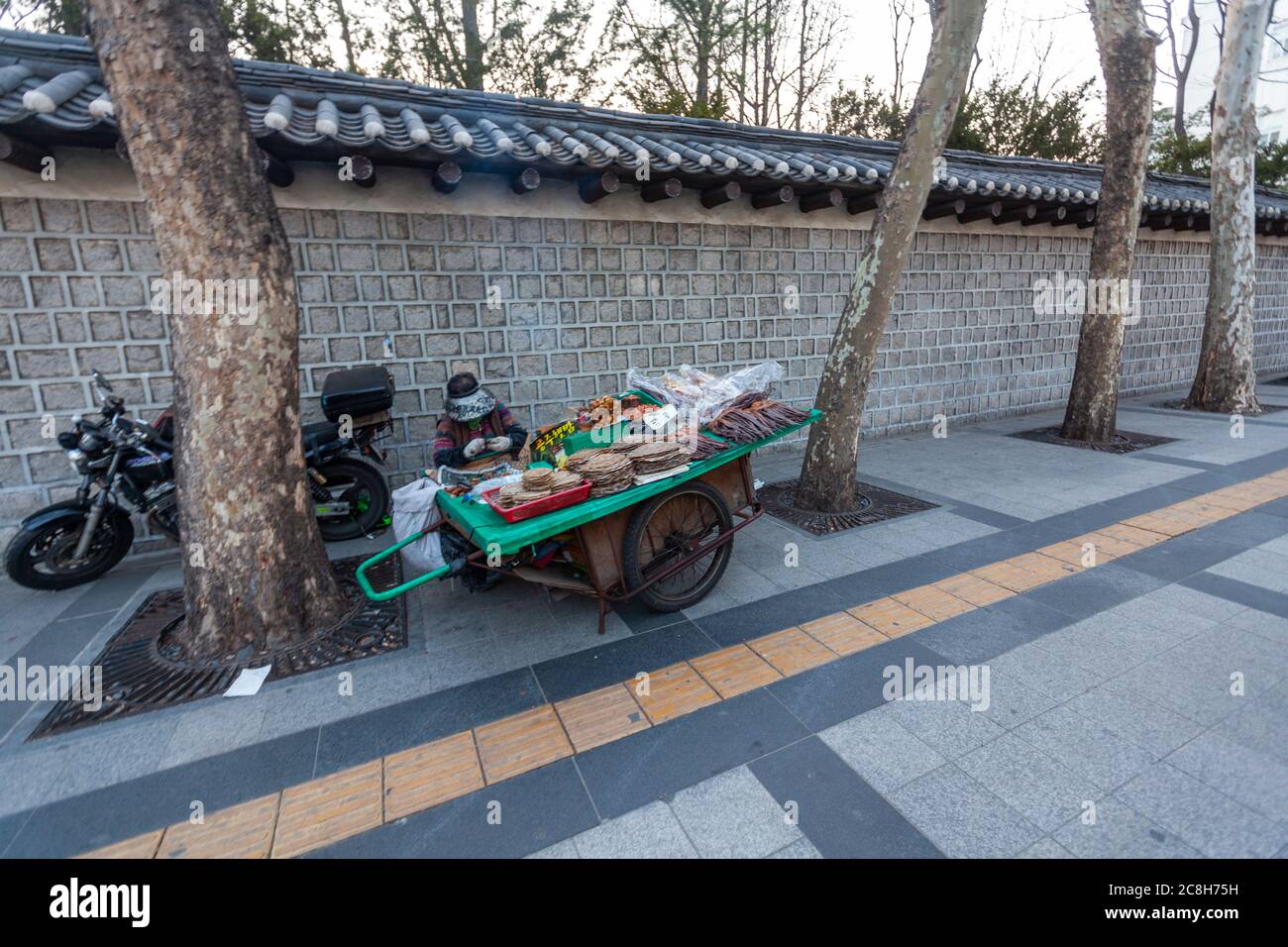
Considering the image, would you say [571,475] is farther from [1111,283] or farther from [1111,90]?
[1111,90]

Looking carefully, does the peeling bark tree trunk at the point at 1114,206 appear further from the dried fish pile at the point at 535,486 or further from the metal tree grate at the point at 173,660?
the metal tree grate at the point at 173,660

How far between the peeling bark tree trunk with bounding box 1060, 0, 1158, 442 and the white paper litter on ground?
8910mm

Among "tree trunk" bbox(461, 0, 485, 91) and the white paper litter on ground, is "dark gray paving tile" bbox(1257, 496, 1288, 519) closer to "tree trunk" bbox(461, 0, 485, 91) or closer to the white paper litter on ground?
the white paper litter on ground

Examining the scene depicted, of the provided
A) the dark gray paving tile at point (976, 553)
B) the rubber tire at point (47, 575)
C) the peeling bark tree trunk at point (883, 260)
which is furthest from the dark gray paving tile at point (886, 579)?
the rubber tire at point (47, 575)

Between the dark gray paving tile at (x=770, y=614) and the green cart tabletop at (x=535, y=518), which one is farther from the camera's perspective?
the dark gray paving tile at (x=770, y=614)

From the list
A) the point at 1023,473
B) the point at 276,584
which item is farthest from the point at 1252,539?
the point at 276,584

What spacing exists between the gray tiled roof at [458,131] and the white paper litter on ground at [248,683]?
3309 mm

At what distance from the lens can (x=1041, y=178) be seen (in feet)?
29.8

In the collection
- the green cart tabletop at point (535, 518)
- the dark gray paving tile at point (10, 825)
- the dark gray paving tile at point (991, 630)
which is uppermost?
the green cart tabletop at point (535, 518)

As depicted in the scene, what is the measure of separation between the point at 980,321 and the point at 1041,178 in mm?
2334

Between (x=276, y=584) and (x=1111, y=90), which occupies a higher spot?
(x=1111, y=90)

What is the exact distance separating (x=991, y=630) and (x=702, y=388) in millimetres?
2294

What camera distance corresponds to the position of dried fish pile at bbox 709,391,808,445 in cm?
387

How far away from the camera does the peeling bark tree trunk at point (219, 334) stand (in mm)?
2982
